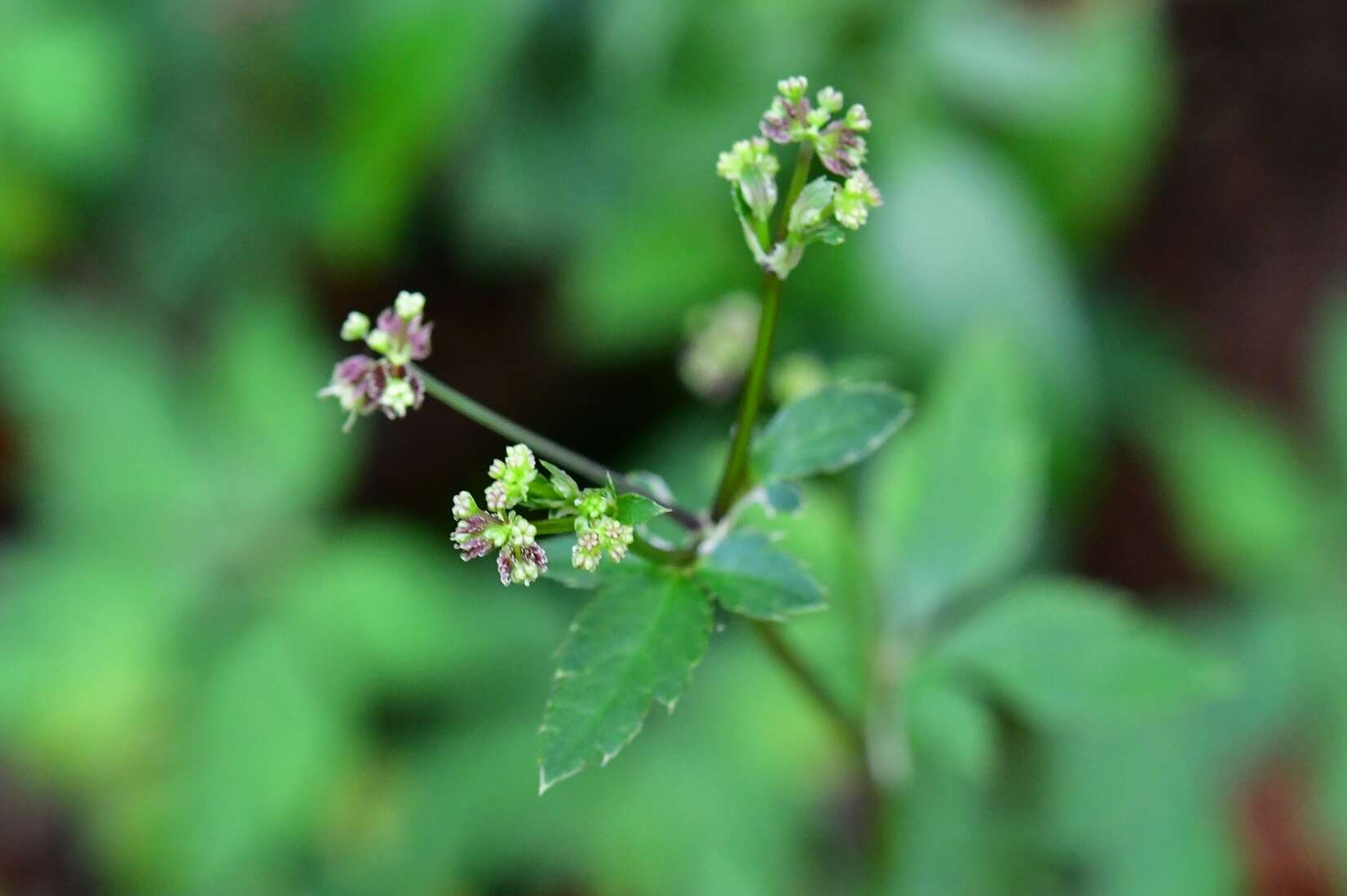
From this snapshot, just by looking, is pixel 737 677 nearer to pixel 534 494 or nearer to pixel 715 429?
pixel 715 429

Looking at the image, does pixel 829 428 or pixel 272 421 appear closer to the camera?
pixel 829 428

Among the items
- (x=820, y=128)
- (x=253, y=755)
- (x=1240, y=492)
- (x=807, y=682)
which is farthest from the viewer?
(x=1240, y=492)

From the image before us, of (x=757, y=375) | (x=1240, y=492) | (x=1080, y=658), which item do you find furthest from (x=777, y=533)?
(x=1240, y=492)

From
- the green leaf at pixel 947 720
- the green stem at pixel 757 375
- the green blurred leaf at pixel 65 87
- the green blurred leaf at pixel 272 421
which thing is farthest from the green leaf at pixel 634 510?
the green blurred leaf at pixel 65 87

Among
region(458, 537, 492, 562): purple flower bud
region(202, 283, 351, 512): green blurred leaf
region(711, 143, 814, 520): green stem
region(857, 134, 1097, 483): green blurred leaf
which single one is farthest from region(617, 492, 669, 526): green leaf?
region(202, 283, 351, 512): green blurred leaf

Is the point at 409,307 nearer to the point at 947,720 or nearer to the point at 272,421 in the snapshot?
the point at 947,720

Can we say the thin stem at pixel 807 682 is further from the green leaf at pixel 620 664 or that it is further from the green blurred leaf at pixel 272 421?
the green blurred leaf at pixel 272 421

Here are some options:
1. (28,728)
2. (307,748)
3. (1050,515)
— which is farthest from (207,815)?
(1050,515)
